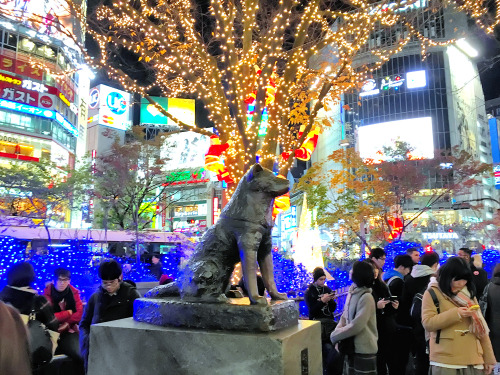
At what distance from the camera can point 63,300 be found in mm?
4391

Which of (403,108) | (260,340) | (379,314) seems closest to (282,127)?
(379,314)

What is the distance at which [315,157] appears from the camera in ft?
197

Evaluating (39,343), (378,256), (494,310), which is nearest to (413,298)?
(494,310)

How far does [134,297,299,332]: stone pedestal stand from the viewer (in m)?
2.16

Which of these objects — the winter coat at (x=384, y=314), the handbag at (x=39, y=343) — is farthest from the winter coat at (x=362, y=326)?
the handbag at (x=39, y=343)

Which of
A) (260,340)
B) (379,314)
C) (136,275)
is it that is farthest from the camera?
(136,275)

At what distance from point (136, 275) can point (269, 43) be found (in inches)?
282

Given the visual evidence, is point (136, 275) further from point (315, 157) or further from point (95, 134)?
point (315, 157)

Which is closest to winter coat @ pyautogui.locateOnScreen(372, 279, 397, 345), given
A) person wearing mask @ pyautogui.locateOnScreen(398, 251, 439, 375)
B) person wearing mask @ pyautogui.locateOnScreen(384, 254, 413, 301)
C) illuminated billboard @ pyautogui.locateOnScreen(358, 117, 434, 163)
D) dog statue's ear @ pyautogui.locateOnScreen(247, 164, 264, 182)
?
person wearing mask @ pyautogui.locateOnScreen(398, 251, 439, 375)

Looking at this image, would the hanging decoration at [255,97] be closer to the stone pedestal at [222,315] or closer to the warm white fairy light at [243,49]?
the warm white fairy light at [243,49]

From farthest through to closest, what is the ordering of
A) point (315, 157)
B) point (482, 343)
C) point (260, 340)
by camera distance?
point (315, 157)
point (482, 343)
point (260, 340)

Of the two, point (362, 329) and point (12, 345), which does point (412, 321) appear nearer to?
point (362, 329)

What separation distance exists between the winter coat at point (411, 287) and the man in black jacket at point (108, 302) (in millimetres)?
3015

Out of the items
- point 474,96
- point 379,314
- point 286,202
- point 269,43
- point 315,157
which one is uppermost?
point 474,96
